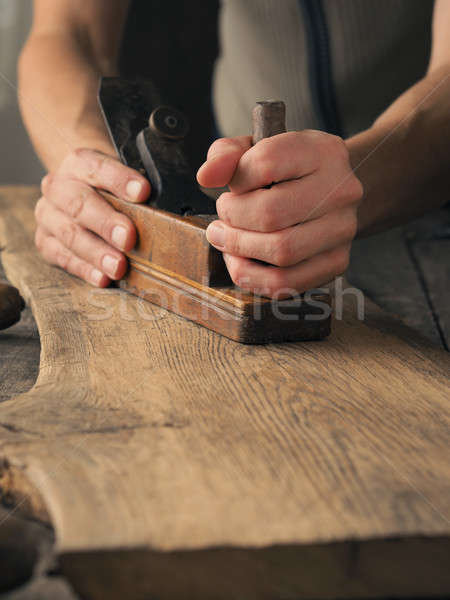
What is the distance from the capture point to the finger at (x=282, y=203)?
102 centimetres

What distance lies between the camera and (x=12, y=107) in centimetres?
421

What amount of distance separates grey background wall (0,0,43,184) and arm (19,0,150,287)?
2.21 m

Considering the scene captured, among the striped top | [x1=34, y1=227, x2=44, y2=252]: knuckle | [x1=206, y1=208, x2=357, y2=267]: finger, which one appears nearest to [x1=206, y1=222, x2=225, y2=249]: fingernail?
[x1=206, y1=208, x2=357, y2=267]: finger

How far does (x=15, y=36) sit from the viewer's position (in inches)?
162

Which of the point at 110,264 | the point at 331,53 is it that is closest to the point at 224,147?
the point at 110,264

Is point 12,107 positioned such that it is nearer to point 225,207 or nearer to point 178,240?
point 178,240

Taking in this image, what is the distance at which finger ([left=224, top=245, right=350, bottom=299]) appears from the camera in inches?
41.7

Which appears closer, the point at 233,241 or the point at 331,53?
the point at 233,241

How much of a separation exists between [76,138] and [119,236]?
0.48 metres

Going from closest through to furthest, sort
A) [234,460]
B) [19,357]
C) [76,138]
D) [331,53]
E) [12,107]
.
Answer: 1. [234,460]
2. [19,357]
3. [76,138]
4. [331,53]
5. [12,107]

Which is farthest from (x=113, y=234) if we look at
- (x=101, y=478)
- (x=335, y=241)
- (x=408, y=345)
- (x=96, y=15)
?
(x=96, y=15)

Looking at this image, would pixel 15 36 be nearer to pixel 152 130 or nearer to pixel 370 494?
pixel 152 130

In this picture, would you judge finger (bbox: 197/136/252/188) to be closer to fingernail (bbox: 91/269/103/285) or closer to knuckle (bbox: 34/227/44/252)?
fingernail (bbox: 91/269/103/285)

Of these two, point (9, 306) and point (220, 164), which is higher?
point (220, 164)
